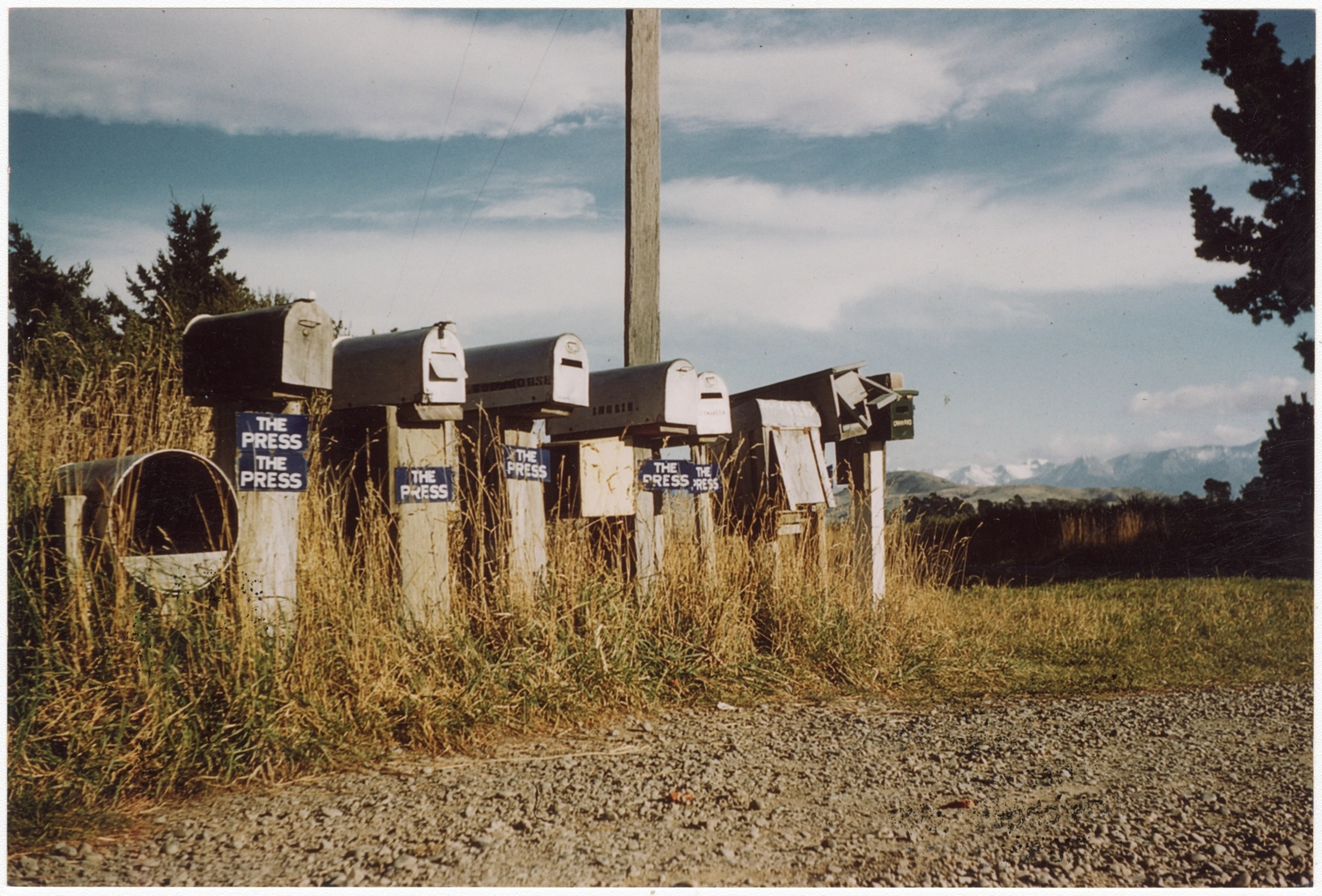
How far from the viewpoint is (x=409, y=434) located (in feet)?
12.8

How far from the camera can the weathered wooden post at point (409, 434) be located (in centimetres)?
380

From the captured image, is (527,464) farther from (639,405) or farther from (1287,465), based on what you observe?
(1287,465)

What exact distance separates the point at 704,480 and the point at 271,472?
2400mm

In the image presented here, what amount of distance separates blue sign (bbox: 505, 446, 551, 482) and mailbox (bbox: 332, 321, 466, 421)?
339 millimetres

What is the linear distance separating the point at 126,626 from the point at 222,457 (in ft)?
2.38

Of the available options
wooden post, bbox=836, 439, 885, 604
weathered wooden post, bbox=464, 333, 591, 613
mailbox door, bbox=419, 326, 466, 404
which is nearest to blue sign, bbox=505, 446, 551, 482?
weathered wooden post, bbox=464, 333, 591, 613

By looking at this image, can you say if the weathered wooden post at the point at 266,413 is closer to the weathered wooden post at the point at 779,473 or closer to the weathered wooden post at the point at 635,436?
the weathered wooden post at the point at 635,436

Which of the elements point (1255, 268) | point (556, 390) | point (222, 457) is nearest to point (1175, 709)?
point (556, 390)

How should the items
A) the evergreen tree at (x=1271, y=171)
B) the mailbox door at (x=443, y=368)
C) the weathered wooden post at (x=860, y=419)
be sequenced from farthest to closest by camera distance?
the evergreen tree at (x=1271, y=171) < the weathered wooden post at (x=860, y=419) < the mailbox door at (x=443, y=368)

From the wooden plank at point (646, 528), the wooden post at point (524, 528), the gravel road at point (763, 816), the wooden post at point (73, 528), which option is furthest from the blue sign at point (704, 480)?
the wooden post at point (73, 528)

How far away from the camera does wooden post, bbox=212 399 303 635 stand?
3191mm

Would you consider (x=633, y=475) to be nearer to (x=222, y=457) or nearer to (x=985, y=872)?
(x=222, y=457)

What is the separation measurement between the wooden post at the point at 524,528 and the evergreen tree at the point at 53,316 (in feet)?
5.87

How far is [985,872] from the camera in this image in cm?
229
